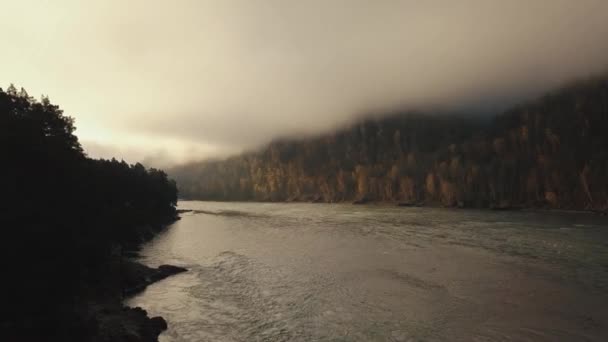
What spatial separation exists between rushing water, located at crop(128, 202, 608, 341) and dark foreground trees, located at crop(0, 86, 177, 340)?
22.1ft

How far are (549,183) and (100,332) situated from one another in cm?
17224

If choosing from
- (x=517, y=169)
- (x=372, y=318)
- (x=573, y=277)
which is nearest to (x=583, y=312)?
(x=573, y=277)

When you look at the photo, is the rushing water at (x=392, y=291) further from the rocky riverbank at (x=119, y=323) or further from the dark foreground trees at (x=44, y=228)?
the dark foreground trees at (x=44, y=228)

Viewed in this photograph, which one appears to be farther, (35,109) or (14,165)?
(35,109)

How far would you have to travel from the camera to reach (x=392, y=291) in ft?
115

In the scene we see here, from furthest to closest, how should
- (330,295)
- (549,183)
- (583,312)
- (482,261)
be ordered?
1. (549,183)
2. (482,261)
3. (330,295)
4. (583,312)

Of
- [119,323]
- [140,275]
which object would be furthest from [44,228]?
[140,275]

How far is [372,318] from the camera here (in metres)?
27.8

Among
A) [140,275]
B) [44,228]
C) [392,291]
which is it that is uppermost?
Result: [44,228]

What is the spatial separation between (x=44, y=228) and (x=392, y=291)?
32.3 meters

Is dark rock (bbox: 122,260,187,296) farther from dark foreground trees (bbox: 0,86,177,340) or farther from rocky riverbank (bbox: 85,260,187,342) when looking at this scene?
rocky riverbank (bbox: 85,260,187,342)

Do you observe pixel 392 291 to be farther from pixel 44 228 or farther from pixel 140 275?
pixel 44 228

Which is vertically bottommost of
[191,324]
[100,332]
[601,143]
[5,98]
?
[191,324]

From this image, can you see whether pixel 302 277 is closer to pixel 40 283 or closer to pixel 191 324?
pixel 191 324
